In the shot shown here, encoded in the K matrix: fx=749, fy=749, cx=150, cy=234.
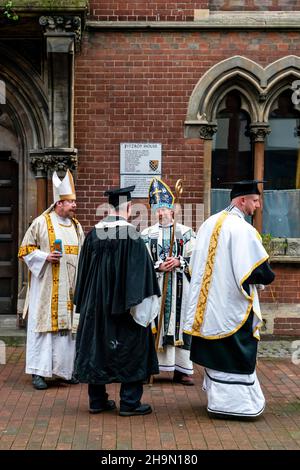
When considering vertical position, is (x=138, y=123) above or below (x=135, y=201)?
above

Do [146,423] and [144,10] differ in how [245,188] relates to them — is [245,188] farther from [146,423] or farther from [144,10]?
[144,10]

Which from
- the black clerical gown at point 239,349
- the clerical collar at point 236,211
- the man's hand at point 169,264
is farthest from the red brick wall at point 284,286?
the black clerical gown at point 239,349

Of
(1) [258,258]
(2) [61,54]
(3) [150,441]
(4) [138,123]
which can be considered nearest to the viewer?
(3) [150,441]

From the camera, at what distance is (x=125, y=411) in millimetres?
6574

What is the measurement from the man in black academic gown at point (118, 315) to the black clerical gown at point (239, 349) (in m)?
0.51

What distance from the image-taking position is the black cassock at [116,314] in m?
6.49

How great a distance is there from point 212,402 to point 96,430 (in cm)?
105

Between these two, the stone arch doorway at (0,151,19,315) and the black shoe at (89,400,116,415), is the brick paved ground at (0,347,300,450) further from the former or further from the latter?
the stone arch doorway at (0,151,19,315)

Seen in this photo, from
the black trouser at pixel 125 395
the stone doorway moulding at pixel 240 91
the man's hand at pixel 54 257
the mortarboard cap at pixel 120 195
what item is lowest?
the black trouser at pixel 125 395

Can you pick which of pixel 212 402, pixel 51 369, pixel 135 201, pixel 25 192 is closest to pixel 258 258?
pixel 212 402

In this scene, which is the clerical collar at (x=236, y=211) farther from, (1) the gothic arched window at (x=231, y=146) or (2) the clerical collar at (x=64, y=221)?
(1) the gothic arched window at (x=231, y=146)

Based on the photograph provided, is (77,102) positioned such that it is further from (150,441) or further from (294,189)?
(150,441)

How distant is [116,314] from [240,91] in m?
5.25

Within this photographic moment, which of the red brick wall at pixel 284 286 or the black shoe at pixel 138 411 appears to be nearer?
the black shoe at pixel 138 411
